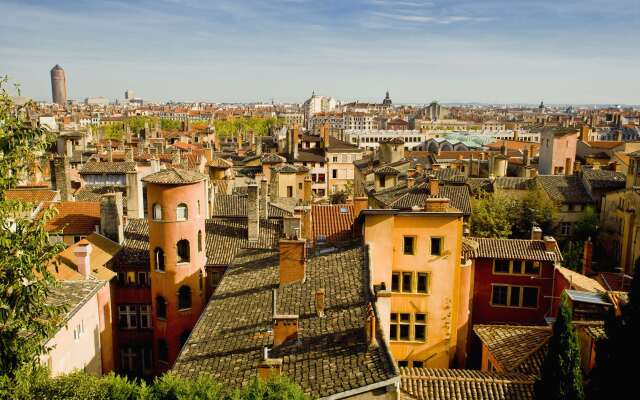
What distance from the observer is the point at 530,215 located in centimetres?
4556

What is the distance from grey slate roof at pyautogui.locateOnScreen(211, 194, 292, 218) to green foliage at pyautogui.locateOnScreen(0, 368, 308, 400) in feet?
76.3

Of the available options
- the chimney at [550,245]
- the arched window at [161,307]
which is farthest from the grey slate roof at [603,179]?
the arched window at [161,307]

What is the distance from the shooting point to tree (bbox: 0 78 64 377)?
473 inches

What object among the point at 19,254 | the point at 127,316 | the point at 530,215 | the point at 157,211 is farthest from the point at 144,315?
the point at 530,215

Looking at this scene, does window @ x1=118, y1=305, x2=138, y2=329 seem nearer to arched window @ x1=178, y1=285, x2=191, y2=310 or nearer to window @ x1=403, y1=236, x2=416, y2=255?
arched window @ x1=178, y1=285, x2=191, y2=310

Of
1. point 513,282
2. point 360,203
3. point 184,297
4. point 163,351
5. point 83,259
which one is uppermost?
point 360,203

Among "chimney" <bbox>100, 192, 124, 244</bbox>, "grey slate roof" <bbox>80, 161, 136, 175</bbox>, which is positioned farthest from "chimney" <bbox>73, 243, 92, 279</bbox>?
"grey slate roof" <bbox>80, 161, 136, 175</bbox>

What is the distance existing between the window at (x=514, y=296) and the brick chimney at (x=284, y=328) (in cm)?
1950

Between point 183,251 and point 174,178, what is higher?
point 174,178

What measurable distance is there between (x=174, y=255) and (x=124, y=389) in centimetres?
1538

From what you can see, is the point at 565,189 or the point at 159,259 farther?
the point at 565,189

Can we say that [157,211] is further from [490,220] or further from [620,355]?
[490,220]

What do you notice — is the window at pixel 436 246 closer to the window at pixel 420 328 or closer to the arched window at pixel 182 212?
the window at pixel 420 328

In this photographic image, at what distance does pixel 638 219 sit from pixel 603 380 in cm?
2614
